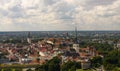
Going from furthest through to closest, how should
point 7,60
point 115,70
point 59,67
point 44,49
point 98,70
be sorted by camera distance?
point 44,49 < point 7,60 < point 59,67 < point 98,70 < point 115,70

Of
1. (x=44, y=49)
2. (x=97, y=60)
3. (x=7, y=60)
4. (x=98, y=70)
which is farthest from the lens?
(x=44, y=49)

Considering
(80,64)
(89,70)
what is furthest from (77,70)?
(80,64)

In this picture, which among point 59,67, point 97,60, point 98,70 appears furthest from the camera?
point 97,60

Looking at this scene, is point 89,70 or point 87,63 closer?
point 89,70

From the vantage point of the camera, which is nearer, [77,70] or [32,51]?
[77,70]

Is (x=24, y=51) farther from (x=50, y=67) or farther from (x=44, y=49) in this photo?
(x=50, y=67)

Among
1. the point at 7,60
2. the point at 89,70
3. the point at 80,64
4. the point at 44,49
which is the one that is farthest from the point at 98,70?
the point at 44,49

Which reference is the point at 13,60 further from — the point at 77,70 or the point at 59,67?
the point at 77,70

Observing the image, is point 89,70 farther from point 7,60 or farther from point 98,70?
point 7,60
